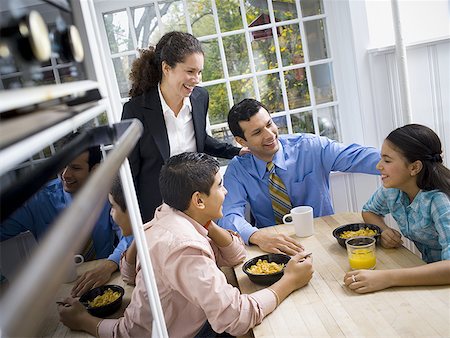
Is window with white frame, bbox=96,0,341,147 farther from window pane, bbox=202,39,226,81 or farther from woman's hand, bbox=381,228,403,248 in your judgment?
woman's hand, bbox=381,228,403,248

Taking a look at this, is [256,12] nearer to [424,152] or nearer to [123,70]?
[123,70]

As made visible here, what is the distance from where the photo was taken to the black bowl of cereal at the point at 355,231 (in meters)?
1.55

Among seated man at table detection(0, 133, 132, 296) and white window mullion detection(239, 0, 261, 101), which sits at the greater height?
white window mullion detection(239, 0, 261, 101)

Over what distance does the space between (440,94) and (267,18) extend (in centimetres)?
117

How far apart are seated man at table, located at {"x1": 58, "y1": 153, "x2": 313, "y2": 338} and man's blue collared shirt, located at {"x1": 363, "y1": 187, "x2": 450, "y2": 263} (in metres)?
0.45

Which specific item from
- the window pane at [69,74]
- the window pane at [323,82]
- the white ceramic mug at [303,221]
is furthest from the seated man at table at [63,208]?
the window pane at [323,82]

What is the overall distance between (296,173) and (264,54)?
1.06 metres

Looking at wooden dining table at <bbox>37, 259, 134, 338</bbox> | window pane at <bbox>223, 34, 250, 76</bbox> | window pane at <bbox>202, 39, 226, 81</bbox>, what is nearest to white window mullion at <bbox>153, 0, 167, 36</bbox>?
window pane at <bbox>202, 39, 226, 81</bbox>

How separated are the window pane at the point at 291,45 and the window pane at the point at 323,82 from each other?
128 mm

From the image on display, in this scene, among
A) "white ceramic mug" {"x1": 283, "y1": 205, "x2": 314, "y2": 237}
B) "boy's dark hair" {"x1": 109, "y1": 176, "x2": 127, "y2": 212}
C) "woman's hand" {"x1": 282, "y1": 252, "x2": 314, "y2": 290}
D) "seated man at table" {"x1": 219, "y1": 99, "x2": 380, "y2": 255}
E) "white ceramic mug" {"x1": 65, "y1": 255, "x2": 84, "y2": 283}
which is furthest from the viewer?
"seated man at table" {"x1": 219, "y1": 99, "x2": 380, "y2": 255}

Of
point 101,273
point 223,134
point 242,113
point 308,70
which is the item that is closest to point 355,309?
point 101,273

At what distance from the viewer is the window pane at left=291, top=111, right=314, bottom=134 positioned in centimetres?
299

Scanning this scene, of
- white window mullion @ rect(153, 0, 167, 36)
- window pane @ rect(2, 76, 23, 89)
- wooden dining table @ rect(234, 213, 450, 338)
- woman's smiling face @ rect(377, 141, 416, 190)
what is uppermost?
white window mullion @ rect(153, 0, 167, 36)

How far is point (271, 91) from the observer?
2941 millimetres
